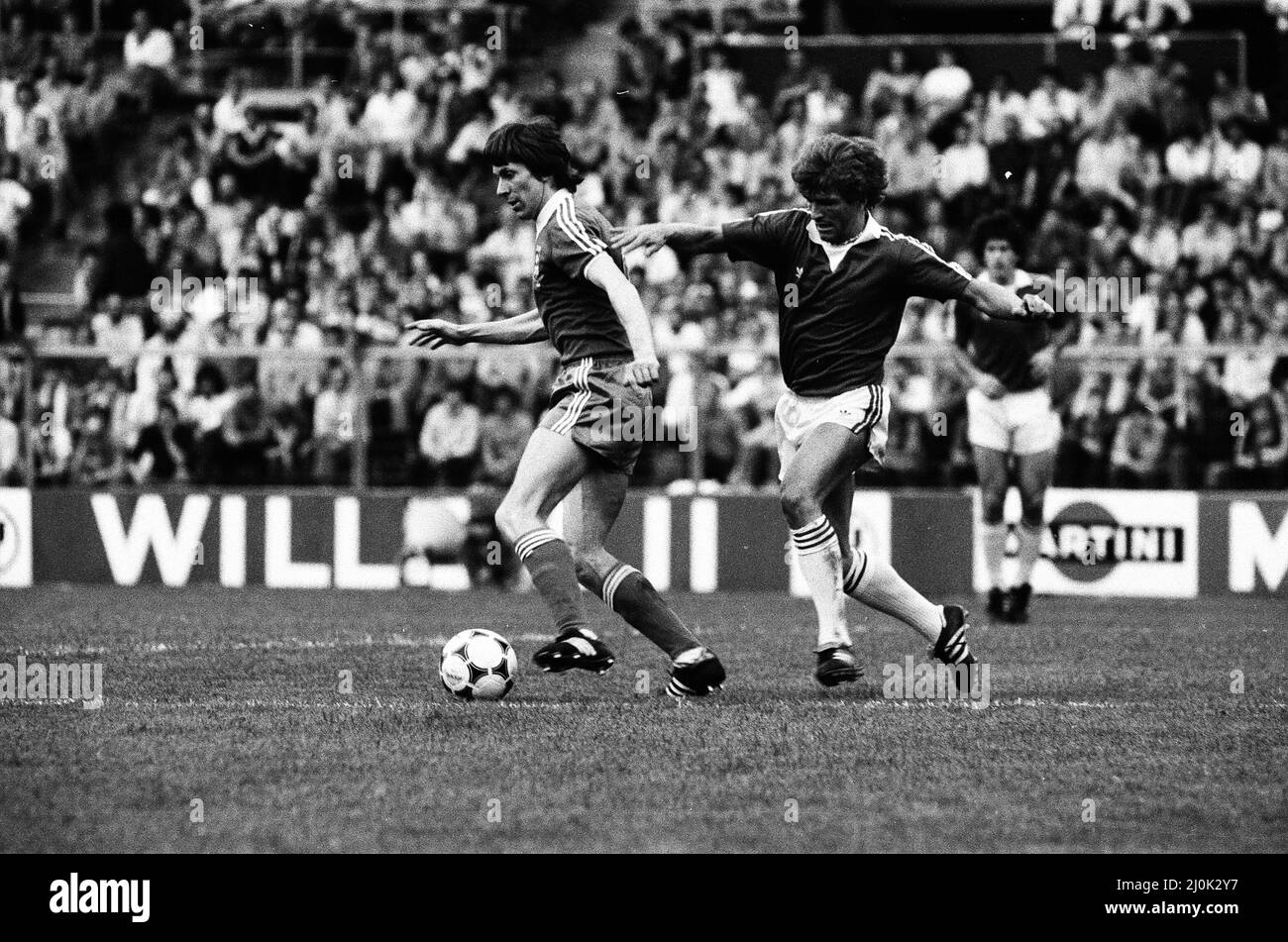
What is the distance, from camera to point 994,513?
563 inches

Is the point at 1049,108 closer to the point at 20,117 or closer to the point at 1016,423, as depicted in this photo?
the point at 1016,423

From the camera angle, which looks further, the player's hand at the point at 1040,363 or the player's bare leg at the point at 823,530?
the player's hand at the point at 1040,363

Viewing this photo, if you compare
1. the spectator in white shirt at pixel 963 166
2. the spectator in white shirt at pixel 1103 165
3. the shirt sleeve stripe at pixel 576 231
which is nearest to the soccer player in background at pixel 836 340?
the shirt sleeve stripe at pixel 576 231

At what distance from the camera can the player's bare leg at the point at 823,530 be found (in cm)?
938

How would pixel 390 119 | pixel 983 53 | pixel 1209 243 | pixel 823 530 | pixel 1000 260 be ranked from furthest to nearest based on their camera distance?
pixel 390 119, pixel 983 53, pixel 1209 243, pixel 1000 260, pixel 823 530

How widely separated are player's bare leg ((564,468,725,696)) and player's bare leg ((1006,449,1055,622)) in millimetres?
5190

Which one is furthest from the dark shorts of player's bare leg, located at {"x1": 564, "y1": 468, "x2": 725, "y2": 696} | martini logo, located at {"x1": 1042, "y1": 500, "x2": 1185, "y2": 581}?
martini logo, located at {"x1": 1042, "y1": 500, "x2": 1185, "y2": 581}

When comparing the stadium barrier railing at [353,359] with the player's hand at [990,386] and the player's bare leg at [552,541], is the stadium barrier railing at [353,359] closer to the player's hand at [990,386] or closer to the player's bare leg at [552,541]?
the player's hand at [990,386]

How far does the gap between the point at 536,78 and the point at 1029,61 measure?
552 centimetres

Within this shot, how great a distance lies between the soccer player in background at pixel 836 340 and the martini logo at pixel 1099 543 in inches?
294

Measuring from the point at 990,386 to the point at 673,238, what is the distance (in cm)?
510

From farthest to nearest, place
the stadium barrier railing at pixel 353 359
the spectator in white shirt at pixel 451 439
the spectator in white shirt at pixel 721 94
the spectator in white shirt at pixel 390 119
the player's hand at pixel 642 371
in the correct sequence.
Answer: the spectator in white shirt at pixel 390 119 → the spectator in white shirt at pixel 721 94 → the spectator in white shirt at pixel 451 439 → the stadium barrier railing at pixel 353 359 → the player's hand at pixel 642 371

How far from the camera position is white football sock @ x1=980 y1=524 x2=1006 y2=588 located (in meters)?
14.3

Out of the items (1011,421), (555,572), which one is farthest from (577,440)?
(1011,421)
